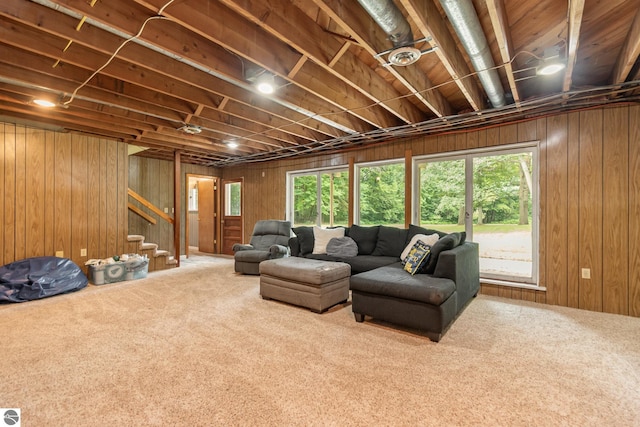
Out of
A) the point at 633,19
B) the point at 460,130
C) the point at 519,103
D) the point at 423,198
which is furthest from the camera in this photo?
the point at 423,198

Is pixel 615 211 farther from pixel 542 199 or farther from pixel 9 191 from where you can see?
pixel 9 191

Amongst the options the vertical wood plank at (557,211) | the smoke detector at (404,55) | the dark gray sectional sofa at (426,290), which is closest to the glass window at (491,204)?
the vertical wood plank at (557,211)

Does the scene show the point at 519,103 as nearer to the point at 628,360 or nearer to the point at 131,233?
the point at 628,360

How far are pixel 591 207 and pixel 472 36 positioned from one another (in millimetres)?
2801

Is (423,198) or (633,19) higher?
(633,19)

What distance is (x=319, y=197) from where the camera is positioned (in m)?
6.24

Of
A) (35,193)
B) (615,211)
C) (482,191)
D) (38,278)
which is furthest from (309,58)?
(35,193)

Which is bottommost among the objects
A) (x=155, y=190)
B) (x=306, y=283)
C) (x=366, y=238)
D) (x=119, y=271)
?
(x=119, y=271)

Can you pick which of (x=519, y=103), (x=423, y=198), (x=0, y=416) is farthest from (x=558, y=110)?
(x=0, y=416)

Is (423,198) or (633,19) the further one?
(423,198)

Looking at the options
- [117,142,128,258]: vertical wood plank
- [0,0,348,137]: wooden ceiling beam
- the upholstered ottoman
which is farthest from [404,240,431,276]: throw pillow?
[117,142,128,258]: vertical wood plank

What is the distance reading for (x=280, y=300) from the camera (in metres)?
3.53

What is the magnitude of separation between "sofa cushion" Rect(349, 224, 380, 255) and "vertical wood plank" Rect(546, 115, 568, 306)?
2.22m

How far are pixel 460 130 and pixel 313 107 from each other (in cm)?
223
